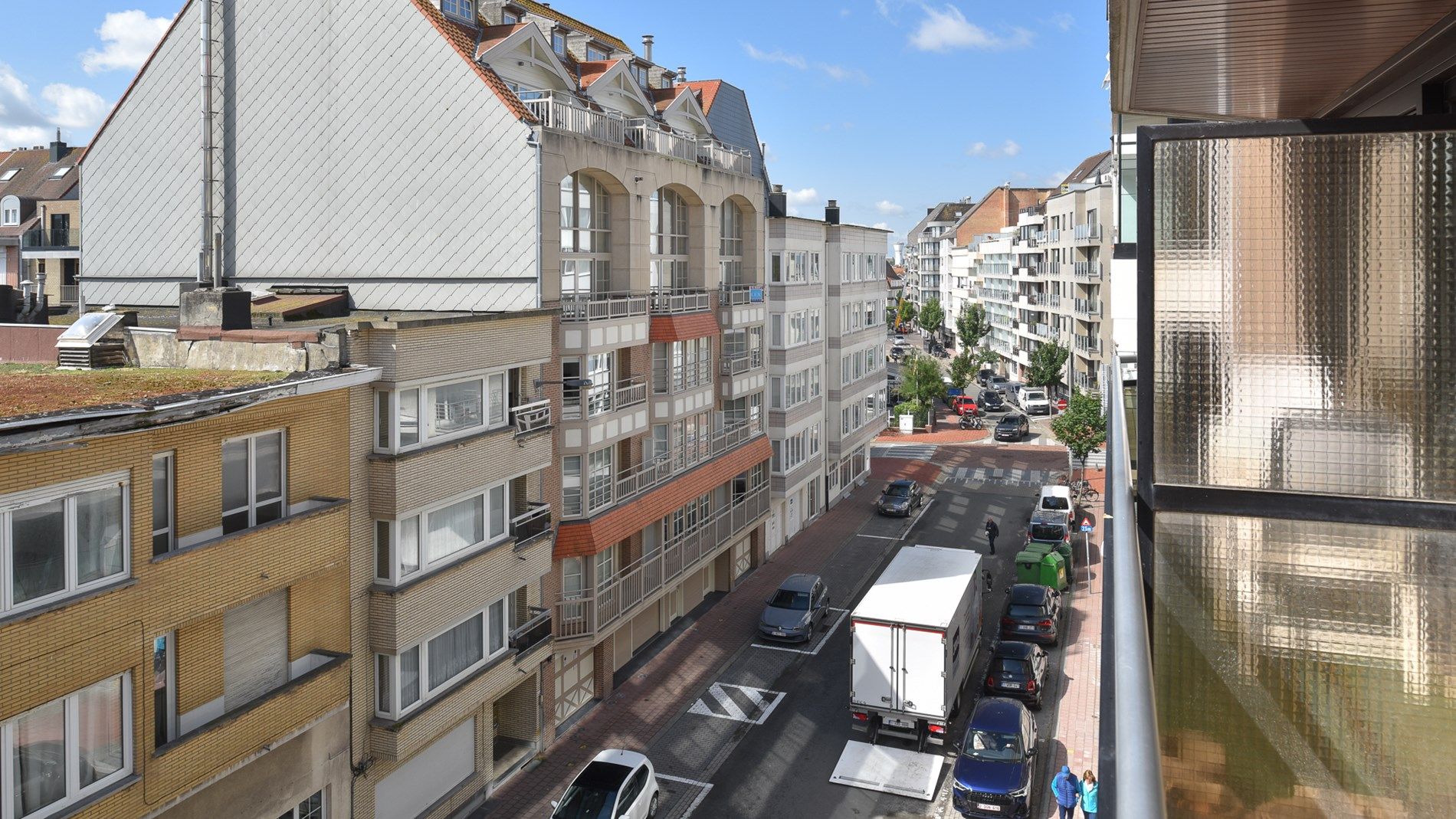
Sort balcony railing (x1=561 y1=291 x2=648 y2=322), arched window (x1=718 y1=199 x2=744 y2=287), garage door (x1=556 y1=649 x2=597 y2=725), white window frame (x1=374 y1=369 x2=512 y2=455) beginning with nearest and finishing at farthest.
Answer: white window frame (x1=374 y1=369 x2=512 y2=455), balcony railing (x1=561 y1=291 x2=648 y2=322), garage door (x1=556 y1=649 x2=597 y2=725), arched window (x1=718 y1=199 x2=744 y2=287)

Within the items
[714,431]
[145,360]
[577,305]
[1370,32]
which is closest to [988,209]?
[714,431]

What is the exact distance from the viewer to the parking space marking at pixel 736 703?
27297 millimetres

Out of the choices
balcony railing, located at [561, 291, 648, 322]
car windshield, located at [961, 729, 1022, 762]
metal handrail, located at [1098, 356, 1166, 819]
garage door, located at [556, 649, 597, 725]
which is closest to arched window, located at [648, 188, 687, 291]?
balcony railing, located at [561, 291, 648, 322]

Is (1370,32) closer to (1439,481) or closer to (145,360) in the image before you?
(1439,481)

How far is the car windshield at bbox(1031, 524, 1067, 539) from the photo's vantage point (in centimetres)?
4141

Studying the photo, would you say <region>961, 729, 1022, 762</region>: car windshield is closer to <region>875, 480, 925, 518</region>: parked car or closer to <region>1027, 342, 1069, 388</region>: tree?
<region>875, 480, 925, 518</region>: parked car

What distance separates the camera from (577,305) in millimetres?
25891

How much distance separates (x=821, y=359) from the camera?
46.3 meters

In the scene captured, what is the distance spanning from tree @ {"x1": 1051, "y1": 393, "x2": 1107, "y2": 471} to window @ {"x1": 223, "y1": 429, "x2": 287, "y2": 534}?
128ft

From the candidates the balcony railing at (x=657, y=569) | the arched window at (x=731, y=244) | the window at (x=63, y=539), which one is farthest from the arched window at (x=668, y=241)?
the window at (x=63, y=539)

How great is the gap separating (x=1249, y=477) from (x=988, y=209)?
445ft

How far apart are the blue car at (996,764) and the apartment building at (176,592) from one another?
11.9 m

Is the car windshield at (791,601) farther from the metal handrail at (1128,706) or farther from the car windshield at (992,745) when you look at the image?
the metal handrail at (1128,706)

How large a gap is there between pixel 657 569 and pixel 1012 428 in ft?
148
